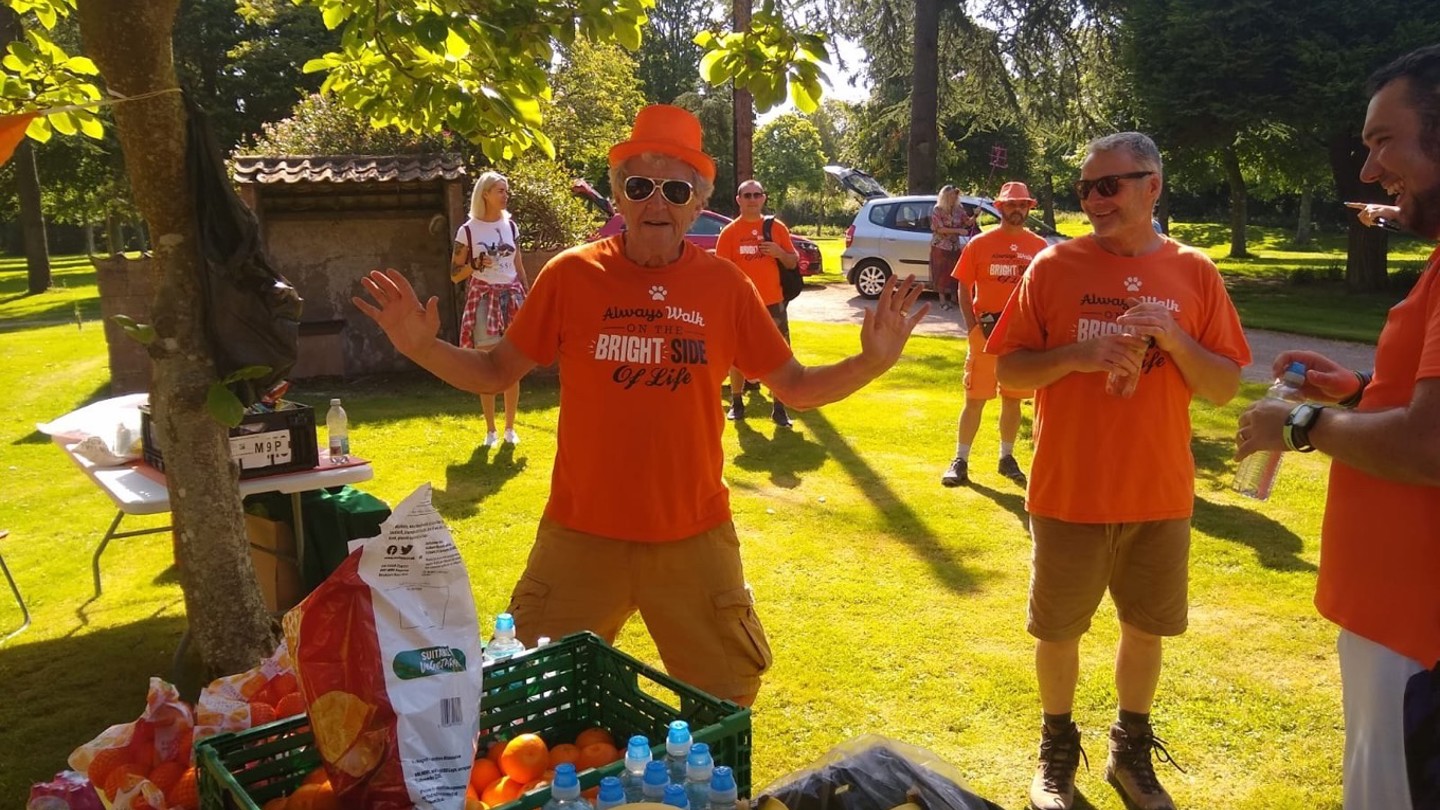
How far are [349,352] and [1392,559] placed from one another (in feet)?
35.8

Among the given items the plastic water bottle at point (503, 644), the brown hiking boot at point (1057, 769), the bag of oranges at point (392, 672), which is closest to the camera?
the bag of oranges at point (392, 672)

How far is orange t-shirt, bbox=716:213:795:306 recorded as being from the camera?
866 centimetres

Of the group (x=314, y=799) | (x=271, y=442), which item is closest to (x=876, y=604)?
(x=271, y=442)

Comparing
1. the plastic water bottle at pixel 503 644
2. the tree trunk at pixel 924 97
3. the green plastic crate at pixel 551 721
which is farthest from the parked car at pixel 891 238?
the green plastic crate at pixel 551 721

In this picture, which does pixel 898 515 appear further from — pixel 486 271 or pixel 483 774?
pixel 483 774

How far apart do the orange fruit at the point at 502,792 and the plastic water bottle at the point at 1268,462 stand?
1898 millimetres

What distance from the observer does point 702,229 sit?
18.0 m

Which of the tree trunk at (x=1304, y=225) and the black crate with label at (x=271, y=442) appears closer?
the black crate with label at (x=271, y=442)

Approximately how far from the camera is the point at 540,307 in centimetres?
282

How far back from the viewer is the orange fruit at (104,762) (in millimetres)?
2215

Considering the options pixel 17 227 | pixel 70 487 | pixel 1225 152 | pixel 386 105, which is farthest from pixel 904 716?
pixel 17 227

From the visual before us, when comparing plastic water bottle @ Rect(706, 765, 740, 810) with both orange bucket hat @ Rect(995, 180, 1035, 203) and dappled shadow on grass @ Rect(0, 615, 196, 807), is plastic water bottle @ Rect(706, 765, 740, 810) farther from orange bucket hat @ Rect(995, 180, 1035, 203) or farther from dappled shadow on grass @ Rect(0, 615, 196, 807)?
orange bucket hat @ Rect(995, 180, 1035, 203)

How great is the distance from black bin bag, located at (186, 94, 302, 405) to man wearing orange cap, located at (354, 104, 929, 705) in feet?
3.20

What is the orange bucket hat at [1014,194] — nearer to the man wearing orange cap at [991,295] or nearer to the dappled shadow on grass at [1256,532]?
the man wearing orange cap at [991,295]
